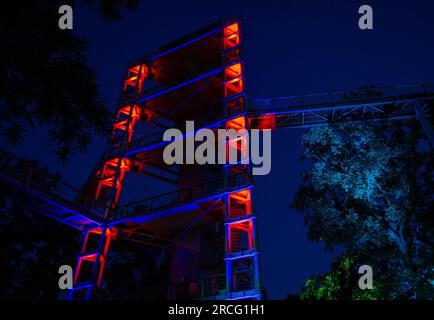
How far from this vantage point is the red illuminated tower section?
17094 millimetres

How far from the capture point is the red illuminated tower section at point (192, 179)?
17.1m

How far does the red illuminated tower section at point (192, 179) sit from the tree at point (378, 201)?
4.06 meters

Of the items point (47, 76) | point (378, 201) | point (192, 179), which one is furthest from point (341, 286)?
point (47, 76)

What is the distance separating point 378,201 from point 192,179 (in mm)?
9601

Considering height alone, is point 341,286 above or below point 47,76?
below

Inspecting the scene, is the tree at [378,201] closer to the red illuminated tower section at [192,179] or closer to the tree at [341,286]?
the tree at [341,286]

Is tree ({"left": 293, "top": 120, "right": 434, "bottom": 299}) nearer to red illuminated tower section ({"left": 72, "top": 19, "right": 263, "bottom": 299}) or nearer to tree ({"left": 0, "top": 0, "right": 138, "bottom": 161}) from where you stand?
red illuminated tower section ({"left": 72, "top": 19, "right": 263, "bottom": 299})

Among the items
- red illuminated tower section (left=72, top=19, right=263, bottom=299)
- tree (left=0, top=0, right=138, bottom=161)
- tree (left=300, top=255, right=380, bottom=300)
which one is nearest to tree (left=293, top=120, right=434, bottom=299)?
tree (left=300, top=255, right=380, bottom=300)

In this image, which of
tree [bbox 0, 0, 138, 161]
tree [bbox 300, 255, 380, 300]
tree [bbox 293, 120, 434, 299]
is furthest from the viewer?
tree [bbox 293, 120, 434, 299]

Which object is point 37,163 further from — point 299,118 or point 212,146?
point 299,118

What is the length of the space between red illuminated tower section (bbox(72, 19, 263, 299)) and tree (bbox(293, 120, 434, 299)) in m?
4.06

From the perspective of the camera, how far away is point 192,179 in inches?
857

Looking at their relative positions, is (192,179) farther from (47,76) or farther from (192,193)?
(47,76)
